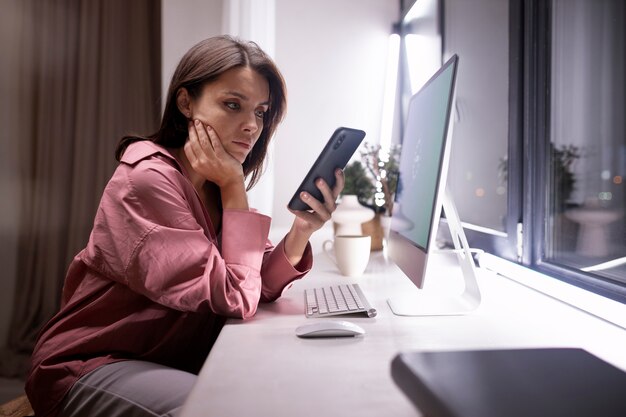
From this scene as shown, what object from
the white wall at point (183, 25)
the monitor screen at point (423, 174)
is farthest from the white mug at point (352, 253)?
the white wall at point (183, 25)

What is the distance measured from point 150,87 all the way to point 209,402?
2.36m

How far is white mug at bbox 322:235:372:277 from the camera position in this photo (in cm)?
133

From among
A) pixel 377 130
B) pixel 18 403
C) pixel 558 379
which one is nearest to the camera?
pixel 558 379

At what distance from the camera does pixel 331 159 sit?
1109mm

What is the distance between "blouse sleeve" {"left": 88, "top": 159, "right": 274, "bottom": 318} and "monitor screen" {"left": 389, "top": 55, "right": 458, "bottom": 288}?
329 mm

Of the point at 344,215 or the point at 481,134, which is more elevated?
the point at 481,134

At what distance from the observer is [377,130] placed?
2.60 m

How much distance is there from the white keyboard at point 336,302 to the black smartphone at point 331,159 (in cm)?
22

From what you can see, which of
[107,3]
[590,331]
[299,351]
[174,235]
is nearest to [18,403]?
[174,235]

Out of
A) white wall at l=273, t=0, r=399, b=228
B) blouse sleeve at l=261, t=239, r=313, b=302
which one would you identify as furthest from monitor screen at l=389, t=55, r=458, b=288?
white wall at l=273, t=0, r=399, b=228

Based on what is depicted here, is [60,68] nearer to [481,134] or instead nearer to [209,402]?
[481,134]

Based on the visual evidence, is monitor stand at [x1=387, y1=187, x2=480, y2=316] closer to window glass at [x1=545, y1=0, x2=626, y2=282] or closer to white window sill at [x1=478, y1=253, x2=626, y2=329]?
white window sill at [x1=478, y1=253, x2=626, y2=329]

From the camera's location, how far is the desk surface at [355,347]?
1.68ft

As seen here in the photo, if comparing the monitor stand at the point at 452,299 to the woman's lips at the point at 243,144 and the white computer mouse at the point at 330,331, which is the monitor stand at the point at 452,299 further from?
the woman's lips at the point at 243,144
